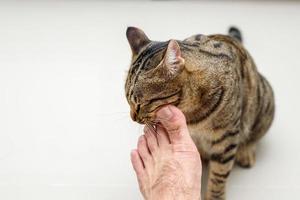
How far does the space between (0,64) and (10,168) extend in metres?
0.56

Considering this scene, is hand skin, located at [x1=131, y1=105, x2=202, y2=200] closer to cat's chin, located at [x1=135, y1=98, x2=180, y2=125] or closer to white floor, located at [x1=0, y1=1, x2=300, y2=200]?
cat's chin, located at [x1=135, y1=98, x2=180, y2=125]

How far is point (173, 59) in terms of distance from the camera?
3.93ft

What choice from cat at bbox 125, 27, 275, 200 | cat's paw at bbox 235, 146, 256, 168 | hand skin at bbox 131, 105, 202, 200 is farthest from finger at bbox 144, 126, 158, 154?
cat's paw at bbox 235, 146, 256, 168

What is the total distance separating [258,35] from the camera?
2.26 metres

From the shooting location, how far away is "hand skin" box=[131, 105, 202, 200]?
4.47 ft

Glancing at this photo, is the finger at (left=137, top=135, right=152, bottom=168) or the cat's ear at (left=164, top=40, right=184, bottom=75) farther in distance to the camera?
the finger at (left=137, top=135, right=152, bottom=168)

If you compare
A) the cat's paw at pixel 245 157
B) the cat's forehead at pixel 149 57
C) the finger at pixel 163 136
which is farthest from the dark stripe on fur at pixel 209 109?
the cat's paw at pixel 245 157

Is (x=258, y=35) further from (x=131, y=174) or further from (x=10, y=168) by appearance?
(x=10, y=168)

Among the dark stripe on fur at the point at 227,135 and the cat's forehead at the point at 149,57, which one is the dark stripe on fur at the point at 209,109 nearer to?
the dark stripe on fur at the point at 227,135

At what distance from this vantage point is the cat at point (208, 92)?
1.24 metres

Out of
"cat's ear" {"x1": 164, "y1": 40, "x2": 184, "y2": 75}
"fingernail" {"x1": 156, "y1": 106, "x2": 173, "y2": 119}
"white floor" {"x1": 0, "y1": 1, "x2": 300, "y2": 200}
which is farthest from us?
"white floor" {"x1": 0, "y1": 1, "x2": 300, "y2": 200}

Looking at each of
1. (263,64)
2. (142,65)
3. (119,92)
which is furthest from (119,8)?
(142,65)

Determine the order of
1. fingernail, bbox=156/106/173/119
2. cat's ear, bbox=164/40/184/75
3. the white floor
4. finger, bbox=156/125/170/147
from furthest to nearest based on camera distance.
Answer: the white floor
finger, bbox=156/125/170/147
fingernail, bbox=156/106/173/119
cat's ear, bbox=164/40/184/75

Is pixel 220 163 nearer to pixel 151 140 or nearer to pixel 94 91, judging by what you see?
pixel 151 140
